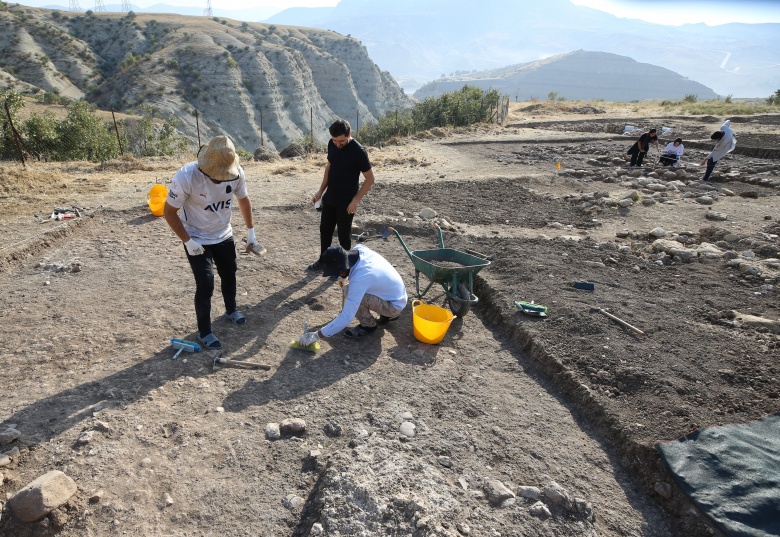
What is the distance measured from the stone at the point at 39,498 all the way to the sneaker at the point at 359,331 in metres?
2.25

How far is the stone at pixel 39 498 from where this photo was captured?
7.42ft

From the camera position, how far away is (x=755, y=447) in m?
2.78

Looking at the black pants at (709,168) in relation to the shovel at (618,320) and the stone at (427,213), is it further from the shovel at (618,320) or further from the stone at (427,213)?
the shovel at (618,320)

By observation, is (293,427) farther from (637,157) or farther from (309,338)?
(637,157)

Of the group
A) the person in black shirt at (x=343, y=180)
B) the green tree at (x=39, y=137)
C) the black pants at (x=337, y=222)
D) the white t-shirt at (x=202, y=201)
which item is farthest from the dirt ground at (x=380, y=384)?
the green tree at (x=39, y=137)

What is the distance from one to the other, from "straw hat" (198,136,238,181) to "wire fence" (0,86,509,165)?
898cm

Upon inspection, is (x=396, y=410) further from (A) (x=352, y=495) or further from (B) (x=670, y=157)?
(B) (x=670, y=157)

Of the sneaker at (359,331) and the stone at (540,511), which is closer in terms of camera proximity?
the stone at (540,511)

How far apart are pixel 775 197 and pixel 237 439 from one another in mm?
11567

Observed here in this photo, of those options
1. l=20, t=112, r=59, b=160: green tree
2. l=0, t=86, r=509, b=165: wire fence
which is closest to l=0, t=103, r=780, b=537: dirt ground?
l=0, t=86, r=509, b=165: wire fence

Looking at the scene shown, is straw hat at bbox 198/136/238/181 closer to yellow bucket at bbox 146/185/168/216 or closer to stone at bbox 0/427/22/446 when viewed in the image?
stone at bbox 0/427/22/446

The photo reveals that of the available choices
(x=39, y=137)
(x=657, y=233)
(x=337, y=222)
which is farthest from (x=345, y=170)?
(x=39, y=137)

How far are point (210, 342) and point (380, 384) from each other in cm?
147

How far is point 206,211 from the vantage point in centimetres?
343
